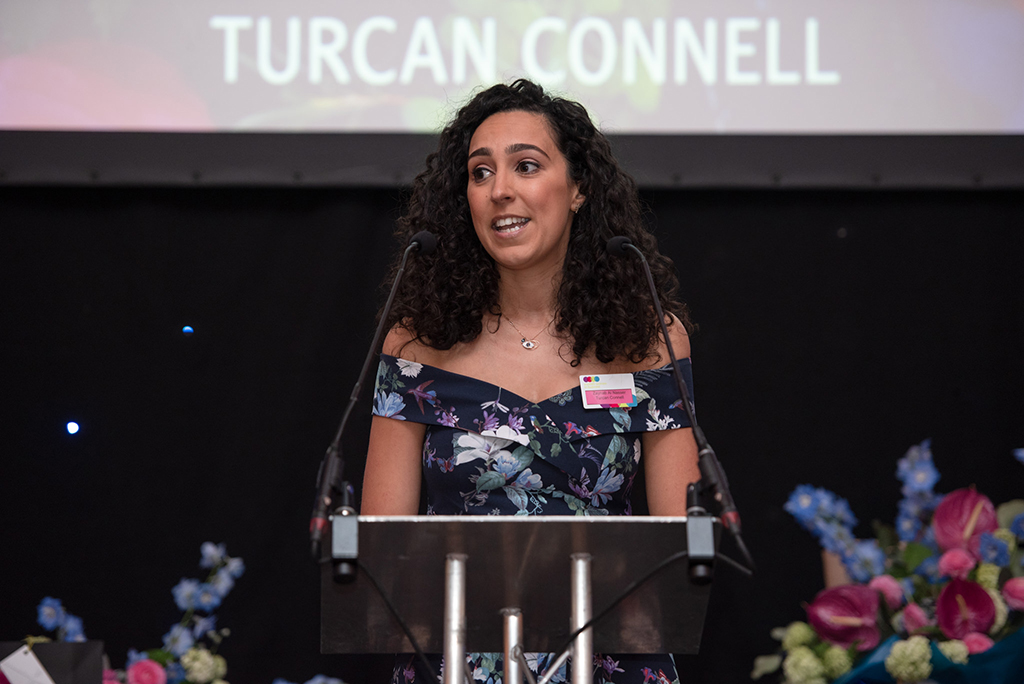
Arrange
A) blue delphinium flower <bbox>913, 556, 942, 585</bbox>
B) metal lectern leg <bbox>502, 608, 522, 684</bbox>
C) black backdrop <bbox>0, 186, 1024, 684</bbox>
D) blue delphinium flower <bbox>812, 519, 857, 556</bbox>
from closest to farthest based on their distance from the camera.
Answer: metal lectern leg <bbox>502, 608, 522, 684</bbox> → blue delphinium flower <bbox>913, 556, 942, 585</bbox> → blue delphinium flower <bbox>812, 519, 857, 556</bbox> → black backdrop <bbox>0, 186, 1024, 684</bbox>

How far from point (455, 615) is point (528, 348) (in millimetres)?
874

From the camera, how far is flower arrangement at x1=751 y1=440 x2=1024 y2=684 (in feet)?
4.08

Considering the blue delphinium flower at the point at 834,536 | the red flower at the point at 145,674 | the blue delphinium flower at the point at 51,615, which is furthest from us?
the blue delphinium flower at the point at 51,615

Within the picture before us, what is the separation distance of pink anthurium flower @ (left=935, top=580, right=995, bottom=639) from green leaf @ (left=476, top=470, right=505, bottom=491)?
0.80m

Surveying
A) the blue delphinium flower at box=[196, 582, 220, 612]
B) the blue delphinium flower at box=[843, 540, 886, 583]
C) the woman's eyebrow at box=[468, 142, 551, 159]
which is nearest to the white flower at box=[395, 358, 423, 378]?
the woman's eyebrow at box=[468, 142, 551, 159]

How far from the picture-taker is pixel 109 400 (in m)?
3.09

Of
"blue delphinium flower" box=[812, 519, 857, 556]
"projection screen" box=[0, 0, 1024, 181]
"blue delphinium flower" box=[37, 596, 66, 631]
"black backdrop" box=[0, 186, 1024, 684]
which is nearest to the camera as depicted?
"blue delphinium flower" box=[812, 519, 857, 556]

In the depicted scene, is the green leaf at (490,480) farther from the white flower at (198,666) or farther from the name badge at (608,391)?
the white flower at (198,666)

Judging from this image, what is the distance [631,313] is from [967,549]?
33.4 inches

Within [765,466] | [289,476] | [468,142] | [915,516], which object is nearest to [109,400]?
[289,476]

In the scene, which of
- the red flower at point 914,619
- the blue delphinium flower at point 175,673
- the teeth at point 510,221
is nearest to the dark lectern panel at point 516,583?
the red flower at point 914,619

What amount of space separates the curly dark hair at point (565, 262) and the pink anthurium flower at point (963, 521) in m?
0.73

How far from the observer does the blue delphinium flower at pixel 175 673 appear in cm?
154

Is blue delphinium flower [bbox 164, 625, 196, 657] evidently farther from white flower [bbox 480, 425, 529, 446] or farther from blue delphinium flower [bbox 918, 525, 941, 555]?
blue delphinium flower [bbox 918, 525, 941, 555]
